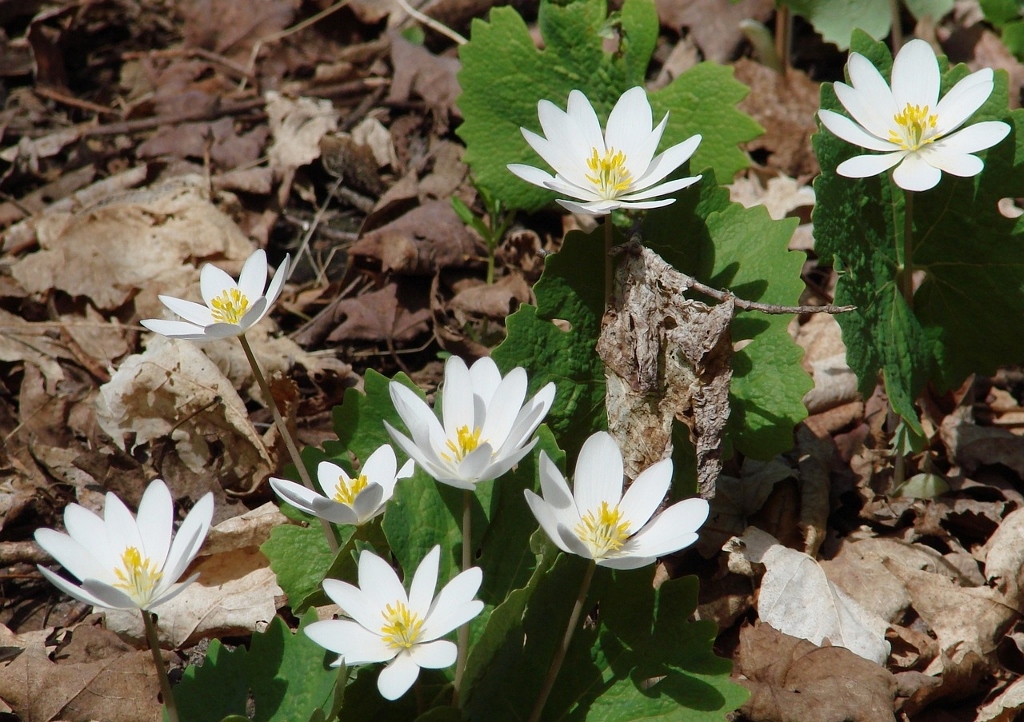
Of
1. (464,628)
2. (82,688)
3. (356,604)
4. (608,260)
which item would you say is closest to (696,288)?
(608,260)

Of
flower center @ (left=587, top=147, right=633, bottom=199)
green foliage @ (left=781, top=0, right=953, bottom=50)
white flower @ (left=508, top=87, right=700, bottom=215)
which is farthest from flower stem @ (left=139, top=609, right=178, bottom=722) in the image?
green foliage @ (left=781, top=0, right=953, bottom=50)

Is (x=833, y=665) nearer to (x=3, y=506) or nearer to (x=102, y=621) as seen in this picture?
(x=102, y=621)

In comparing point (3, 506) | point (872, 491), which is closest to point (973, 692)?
point (872, 491)

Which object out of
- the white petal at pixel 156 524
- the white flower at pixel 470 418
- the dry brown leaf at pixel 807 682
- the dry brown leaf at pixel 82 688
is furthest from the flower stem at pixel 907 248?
the dry brown leaf at pixel 82 688

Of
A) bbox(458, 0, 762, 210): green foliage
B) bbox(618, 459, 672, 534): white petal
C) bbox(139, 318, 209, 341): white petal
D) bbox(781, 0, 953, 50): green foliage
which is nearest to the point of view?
bbox(618, 459, 672, 534): white petal

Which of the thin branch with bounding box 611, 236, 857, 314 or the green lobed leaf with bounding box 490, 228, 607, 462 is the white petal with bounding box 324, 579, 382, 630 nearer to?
the green lobed leaf with bounding box 490, 228, 607, 462

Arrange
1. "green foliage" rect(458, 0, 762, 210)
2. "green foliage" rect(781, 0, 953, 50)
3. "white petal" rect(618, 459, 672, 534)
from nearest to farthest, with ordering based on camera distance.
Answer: "white petal" rect(618, 459, 672, 534) → "green foliage" rect(458, 0, 762, 210) → "green foliage" rect(781, 0, 953, 50)
